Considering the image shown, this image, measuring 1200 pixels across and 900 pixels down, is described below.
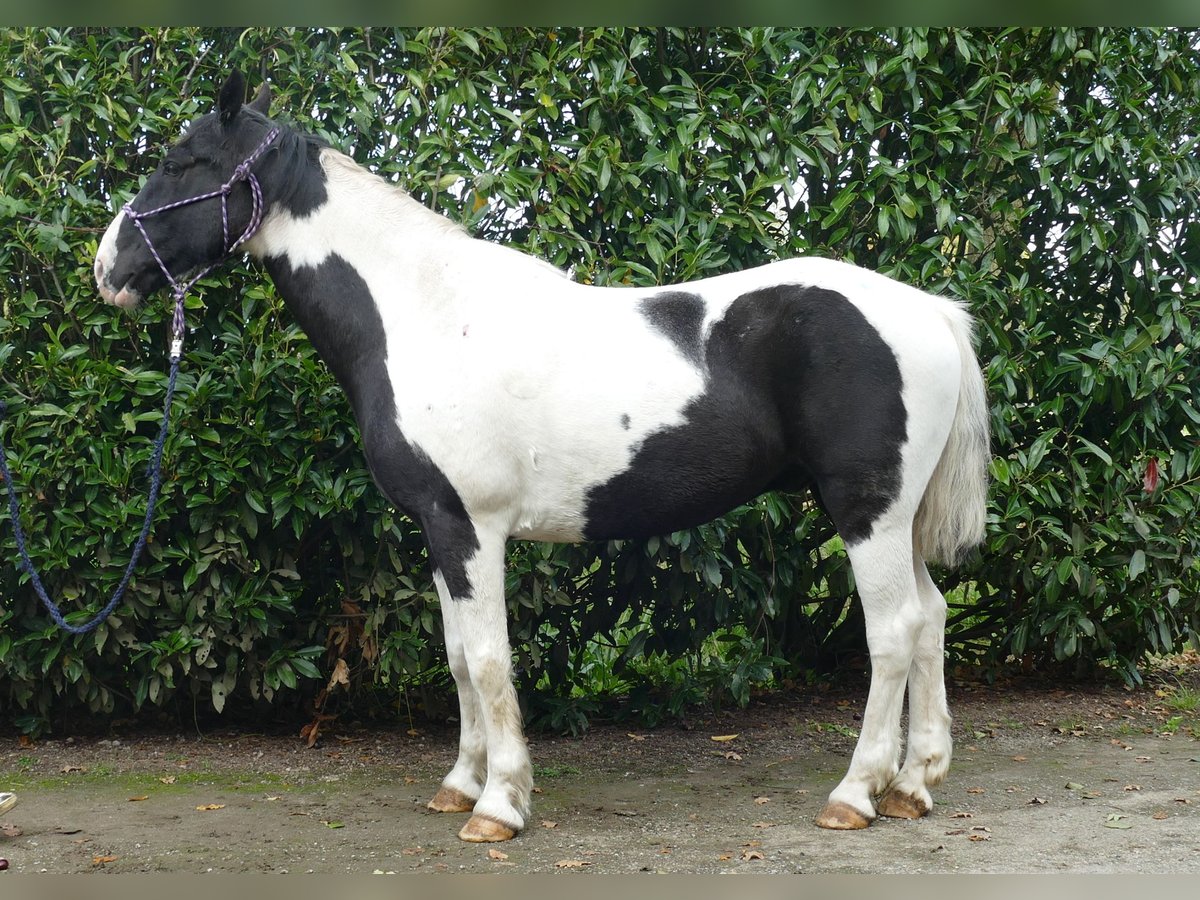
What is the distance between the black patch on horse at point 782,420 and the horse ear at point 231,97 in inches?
67.3

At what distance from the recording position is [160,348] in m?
5.11

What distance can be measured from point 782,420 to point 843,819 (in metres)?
1.42

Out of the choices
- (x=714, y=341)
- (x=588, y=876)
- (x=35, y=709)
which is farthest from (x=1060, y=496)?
(x=35, y=709)

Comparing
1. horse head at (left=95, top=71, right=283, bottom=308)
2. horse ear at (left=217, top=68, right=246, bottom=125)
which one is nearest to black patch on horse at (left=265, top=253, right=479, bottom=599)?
horse head at (left=95, top=71, right=283, bottom=308)

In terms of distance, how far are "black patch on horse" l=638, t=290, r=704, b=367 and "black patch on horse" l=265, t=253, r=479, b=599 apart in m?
0.88

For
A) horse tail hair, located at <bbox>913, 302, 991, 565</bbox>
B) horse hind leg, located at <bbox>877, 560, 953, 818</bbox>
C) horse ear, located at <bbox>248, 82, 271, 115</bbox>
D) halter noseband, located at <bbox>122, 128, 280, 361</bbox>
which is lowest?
horse hind leg, located at <bbox>877, 560, 953, 818</bbox>

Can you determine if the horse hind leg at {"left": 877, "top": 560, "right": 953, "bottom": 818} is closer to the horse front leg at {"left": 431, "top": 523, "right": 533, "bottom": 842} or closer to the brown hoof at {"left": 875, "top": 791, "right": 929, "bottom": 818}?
the brown hoof at {"left": 875, "top": 791, "right": 929, "bottom": 818}

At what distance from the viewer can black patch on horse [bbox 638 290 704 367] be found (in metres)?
3.96

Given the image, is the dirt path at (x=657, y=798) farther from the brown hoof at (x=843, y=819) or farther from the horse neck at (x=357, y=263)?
the horse neck at (x=357, y=263)

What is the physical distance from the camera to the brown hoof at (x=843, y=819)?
12.8ft

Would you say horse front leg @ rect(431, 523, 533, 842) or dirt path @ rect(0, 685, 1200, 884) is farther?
horse front leg @ rect(431, 523, 533, 842)

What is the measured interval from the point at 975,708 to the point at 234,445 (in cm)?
383

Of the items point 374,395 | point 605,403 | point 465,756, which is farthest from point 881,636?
point 374,395

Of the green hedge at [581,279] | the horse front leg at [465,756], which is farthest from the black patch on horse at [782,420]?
the green hedge at [581,279]
